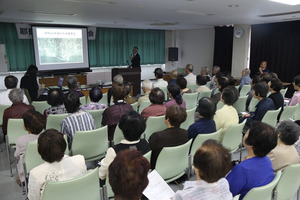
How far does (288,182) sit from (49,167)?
1857mm

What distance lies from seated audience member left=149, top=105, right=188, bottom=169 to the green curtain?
30.9ft

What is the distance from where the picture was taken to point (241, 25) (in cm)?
1042

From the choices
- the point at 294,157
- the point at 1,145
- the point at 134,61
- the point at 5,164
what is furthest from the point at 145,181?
the point at 134,61

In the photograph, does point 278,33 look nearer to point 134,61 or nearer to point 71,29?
point 134,61

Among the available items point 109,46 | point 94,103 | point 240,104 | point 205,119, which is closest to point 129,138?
point 205,119

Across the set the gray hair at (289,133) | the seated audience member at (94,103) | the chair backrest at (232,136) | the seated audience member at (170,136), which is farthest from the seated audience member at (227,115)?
the seated audience member at (94,103)

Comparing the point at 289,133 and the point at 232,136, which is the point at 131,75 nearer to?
the point at 232,136

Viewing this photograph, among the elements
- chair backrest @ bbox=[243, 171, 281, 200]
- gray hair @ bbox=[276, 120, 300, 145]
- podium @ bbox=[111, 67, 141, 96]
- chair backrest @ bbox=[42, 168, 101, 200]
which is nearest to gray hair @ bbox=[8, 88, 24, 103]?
chair backrest @ bbox=[42, 168, 101, 200]

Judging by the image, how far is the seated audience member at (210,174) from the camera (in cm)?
142

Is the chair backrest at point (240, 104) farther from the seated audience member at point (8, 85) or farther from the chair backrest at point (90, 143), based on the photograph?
the seated audience member at point (8, 85)

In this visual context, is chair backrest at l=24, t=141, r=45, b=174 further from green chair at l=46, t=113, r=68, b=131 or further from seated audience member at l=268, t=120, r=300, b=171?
seated audience member at l=268, t=120, r=300, b=171

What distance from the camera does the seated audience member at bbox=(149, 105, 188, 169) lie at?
99.7 inches

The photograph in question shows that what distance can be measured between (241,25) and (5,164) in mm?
9954

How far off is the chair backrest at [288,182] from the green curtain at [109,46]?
10572mm
